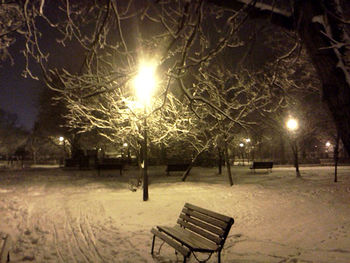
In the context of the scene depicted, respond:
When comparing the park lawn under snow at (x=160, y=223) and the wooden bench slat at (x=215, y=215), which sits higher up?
the wooden bench slat at (x=215, y=215)

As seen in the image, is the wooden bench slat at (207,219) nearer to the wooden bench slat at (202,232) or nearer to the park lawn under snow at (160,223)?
the wooden bench slat at (202,232)

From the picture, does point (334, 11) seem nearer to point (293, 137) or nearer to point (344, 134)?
point (344, 134)

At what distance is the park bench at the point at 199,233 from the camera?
199 inches

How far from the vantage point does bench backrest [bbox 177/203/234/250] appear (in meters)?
5.20

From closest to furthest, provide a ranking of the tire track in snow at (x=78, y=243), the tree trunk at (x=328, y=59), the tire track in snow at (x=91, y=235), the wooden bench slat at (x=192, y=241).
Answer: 1. the tree trunk at (x=328, y=59)
2. the wooden bench slat at (x=192, y=241)
3. the tire track in snow at (x=78, y=243)
4. the tire track in snow at (x=91, y=235)

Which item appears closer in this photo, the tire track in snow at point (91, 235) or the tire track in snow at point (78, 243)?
the tire track in snow at point (78, 243)

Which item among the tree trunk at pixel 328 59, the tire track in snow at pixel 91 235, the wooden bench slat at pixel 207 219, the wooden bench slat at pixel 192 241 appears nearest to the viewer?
the tree trunk at pixel 328 59

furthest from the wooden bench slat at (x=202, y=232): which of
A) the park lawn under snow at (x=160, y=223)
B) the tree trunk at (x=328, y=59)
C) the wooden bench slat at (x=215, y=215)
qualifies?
the tree trunk at (x=328, y=59)

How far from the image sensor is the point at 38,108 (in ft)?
131

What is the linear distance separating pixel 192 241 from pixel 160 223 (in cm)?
358

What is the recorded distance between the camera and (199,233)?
580cm

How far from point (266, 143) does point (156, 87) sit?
156 feet

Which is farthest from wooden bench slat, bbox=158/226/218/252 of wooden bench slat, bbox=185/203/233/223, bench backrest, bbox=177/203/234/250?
wooden bench slat, bbox=185/203/233/223

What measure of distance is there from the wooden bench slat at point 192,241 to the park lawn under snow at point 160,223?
0.48m
